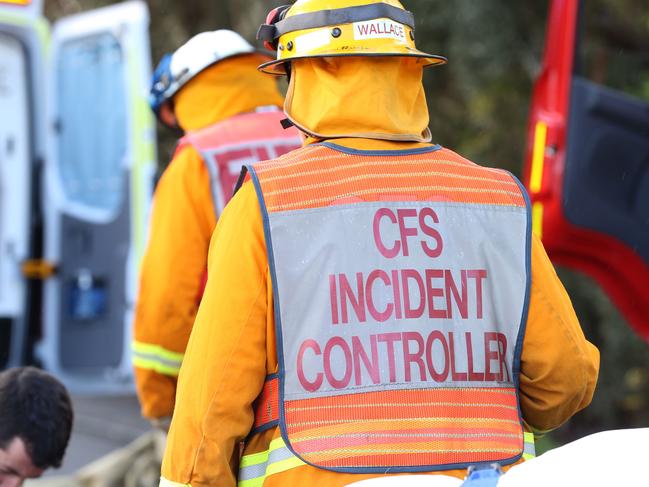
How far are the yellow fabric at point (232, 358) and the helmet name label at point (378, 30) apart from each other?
352 mm

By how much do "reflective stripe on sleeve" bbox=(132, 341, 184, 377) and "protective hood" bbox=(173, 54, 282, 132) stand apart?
2.32 feet

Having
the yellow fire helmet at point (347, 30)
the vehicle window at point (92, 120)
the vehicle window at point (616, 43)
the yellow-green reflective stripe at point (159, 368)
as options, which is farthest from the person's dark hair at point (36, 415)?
the vehicle window at point (616, 43)

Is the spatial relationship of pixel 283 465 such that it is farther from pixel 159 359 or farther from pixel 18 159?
pixel 18 159

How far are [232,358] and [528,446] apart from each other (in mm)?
558

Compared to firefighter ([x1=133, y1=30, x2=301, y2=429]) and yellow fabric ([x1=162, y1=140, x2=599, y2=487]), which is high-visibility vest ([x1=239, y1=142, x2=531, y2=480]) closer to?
yellow fabric ([x1=162, y1=140, x2=599, y2=487])

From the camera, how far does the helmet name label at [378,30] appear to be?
234 centimetres

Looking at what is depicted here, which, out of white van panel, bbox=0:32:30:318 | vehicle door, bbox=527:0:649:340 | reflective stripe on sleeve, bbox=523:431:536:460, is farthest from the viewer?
white van panel, bbox=0:32:30:318

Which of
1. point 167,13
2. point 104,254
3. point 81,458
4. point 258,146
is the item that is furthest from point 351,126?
point 167,13

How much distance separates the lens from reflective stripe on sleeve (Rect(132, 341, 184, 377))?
3.57 meters

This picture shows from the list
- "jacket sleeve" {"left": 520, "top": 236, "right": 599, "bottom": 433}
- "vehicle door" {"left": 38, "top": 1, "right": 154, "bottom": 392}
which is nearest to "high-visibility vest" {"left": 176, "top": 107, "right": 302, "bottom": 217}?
"jacket sleeve" {"left": 520, "top": 236, "right": 599, "bottom": 433}

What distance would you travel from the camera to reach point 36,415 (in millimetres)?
2955

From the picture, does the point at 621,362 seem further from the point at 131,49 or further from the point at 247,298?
the point at 247,298

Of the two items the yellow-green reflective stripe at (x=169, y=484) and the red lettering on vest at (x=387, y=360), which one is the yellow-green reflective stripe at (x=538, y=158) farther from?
the yellow-green reflective stripe at (x=169, y=484)

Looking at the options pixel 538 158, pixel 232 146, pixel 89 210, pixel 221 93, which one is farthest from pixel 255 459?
pixel 89 210
